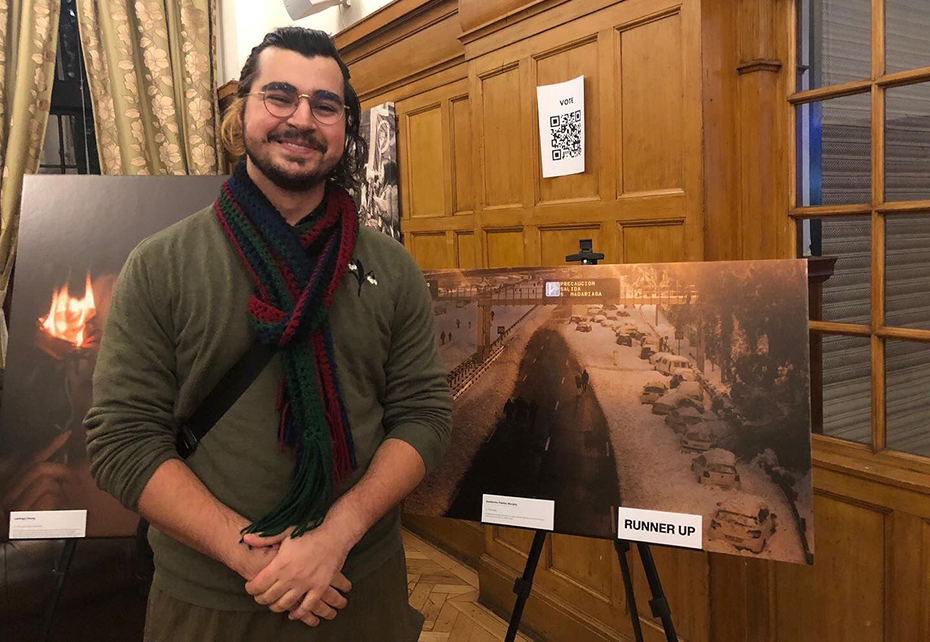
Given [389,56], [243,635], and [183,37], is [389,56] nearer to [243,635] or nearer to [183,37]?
[183,37]

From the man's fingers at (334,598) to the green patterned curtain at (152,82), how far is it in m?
3.78

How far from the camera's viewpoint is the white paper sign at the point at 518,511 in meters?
1.65

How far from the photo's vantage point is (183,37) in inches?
180

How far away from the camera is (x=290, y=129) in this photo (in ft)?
4.44

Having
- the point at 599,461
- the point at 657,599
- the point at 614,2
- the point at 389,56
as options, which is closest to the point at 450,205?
the point at 389,56

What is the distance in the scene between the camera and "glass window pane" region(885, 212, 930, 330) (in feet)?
5.74

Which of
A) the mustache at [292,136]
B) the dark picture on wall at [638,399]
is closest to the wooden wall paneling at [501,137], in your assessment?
the dark picture on wall at [638,399]

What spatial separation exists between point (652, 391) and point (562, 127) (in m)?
1.03

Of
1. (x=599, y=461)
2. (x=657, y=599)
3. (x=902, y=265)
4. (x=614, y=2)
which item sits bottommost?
(x=657, y=599)

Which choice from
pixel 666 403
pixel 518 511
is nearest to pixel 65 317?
pixel 518 511

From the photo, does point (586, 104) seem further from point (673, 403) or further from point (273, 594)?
point (273, 594)

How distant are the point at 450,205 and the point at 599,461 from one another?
180 centimetres

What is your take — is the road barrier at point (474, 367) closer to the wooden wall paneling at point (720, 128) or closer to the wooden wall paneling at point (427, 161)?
the wooden wall paneling at point (720, 128)

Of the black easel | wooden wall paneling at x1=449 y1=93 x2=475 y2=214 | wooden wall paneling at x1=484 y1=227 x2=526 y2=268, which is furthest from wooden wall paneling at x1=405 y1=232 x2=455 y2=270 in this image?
the black easel
